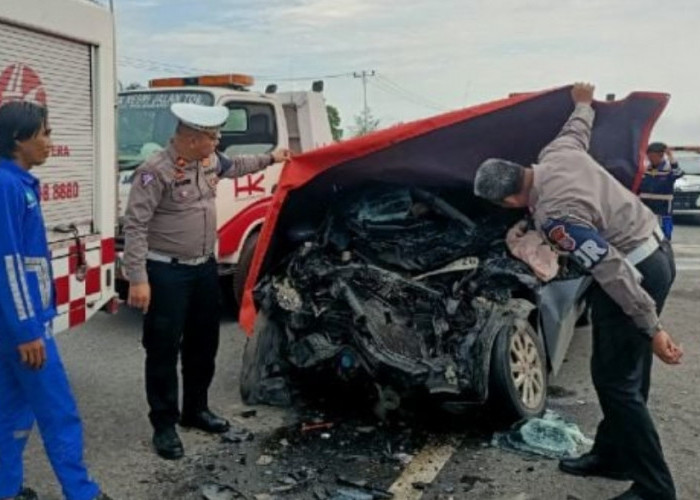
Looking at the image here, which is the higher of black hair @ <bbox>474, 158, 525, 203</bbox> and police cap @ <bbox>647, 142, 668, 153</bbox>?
police cap @ <bbox>647, 142, 668, 153</bbox>

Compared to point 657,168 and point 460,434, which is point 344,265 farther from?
point 657,168

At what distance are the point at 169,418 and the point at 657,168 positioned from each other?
8887 mm

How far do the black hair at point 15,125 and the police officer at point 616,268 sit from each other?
1.93m

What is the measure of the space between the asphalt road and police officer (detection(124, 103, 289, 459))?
0.92ft

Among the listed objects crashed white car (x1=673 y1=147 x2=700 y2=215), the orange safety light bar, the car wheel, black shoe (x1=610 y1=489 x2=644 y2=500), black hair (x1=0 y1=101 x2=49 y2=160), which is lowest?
black shoe (x1=610 y1=489 x2=644 y2=500)

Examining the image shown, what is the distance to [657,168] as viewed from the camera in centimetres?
1138

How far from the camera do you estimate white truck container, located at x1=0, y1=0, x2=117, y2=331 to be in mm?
3807

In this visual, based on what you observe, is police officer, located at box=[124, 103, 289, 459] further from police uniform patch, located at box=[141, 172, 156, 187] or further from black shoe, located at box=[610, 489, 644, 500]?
black shoe, located at box=[610, 489, 644, 500]

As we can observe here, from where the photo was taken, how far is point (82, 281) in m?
4.30

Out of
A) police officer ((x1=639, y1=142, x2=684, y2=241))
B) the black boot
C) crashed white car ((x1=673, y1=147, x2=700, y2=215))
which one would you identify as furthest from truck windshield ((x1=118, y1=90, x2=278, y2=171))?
crashed white car ((x1=673, y1=147, x2=700, y2=215))

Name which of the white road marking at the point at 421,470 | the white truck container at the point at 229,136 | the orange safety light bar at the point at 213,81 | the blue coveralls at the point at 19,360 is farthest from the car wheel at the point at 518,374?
the orange safety light bar at the point at 213,81

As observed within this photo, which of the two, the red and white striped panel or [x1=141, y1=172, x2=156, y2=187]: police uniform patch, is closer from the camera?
the red and white striped panel

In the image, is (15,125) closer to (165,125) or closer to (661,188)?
(165,125)

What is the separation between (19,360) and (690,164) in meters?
17.9
